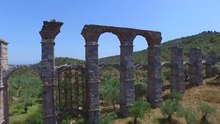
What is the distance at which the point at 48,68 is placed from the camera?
1059 inches

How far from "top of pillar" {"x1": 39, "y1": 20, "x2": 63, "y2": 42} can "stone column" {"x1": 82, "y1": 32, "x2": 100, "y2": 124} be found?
10.3 feet

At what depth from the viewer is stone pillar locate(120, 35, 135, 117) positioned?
31.9 meters

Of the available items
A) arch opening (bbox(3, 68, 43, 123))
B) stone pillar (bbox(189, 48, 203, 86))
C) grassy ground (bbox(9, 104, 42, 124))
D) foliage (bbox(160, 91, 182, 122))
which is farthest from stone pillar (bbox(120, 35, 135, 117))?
stone pillar (bbox(189, 48, 203, 86))

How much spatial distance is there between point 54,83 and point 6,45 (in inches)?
208

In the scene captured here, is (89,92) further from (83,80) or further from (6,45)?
(6,45)

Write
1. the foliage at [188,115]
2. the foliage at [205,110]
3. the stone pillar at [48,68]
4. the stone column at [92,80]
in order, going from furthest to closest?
the foliage at [205,110] < the foliage at [188,115] < the stone column at [92,80] < the stone pillar at [48,68]

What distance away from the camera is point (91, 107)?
96.7ft

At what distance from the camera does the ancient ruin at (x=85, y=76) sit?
2689 centimetres

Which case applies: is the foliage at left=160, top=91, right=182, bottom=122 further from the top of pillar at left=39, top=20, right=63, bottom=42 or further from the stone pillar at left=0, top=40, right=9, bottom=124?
the stone pillar at left=0, top=40, right=9, bottom=124

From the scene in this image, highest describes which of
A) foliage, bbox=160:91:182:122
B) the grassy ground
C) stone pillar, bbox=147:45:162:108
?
stone pillar, bbox=147:45:162:108

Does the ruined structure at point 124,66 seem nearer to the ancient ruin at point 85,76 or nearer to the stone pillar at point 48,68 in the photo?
the ancient ruin at point 85,76

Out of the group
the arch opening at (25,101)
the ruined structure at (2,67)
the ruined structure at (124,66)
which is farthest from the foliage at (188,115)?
the ruined structure at (2,67)

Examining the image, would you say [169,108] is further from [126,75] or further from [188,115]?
[126,75]

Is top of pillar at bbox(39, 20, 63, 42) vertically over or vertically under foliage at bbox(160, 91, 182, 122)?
over
